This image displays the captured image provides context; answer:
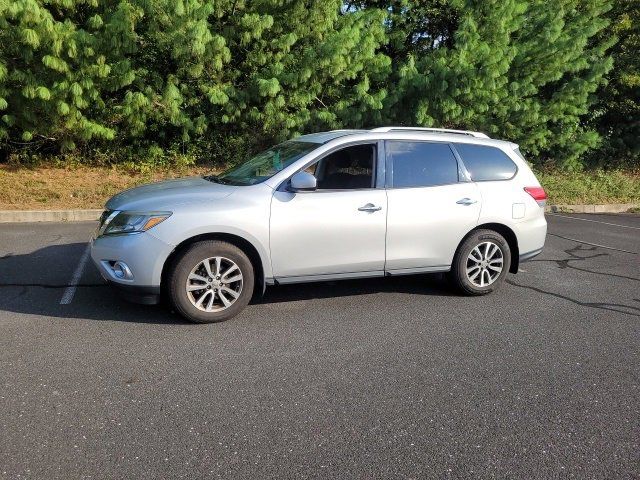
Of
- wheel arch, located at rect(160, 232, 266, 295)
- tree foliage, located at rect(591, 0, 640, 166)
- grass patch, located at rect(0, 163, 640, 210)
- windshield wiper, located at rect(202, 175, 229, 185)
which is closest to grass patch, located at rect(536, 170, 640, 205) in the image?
grass patch, located at rect(0, 163, 640, 210)

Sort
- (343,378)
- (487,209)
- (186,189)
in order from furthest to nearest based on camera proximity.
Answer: (487,209)
(186,189)
(343,378)

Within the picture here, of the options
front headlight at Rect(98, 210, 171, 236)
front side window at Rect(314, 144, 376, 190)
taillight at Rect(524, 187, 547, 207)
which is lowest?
front headlight at Rect(98, 210, 171, 236)

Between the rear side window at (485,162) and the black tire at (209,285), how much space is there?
8.55ft

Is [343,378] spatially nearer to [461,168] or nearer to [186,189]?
[186,189]

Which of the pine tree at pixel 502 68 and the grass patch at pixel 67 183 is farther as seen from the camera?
the pine tree at pixel 502 68

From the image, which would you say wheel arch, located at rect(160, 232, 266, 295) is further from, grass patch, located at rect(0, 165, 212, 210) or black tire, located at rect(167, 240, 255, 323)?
grass patch, located at rect(0, 165, 212, 210)

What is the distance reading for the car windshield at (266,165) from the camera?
16.4 ft

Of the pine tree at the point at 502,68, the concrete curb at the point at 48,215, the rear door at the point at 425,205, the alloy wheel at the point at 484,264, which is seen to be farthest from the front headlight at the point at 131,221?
the pine tree at the point at 502,68

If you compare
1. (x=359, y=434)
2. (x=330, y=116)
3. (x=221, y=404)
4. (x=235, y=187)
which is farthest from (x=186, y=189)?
(x=330, y=116)

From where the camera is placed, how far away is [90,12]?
12.1 m

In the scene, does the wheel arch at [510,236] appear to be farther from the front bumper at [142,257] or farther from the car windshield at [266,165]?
the front bumper at [142,257]

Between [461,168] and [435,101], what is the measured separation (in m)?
8.92

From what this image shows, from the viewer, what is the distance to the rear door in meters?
5.16

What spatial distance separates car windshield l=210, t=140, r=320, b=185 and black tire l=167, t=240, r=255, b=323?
72cm
